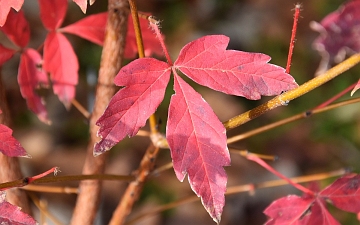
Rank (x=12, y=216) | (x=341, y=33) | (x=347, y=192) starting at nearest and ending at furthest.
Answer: (x=12, y=216)
(x=347, y=192)
(x=341, y=33)

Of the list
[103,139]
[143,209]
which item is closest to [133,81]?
[103,139]

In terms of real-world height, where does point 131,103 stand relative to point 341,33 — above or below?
below

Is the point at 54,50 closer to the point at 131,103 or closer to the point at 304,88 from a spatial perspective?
the point at 131,103

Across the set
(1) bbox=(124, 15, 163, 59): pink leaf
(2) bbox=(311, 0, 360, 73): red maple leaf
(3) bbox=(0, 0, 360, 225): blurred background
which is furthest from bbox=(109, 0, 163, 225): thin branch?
(3) bbox=(0, 0, 360, 225): blurred background

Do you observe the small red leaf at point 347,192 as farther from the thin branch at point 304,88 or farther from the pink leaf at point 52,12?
the pink leaf at point 52,12

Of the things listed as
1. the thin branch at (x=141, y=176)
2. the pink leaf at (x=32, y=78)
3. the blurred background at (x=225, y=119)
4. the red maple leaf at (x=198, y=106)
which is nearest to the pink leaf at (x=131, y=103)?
the red maple leaf at (x=198, y=106)

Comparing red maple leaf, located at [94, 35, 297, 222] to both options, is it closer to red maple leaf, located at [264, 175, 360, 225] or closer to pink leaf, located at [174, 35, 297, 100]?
pink leaf, located at [174, 35, 297, 100]

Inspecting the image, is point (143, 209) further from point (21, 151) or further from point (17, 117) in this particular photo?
point (21, 151)

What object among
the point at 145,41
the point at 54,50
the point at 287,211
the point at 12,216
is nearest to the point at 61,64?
the point at 54,50
